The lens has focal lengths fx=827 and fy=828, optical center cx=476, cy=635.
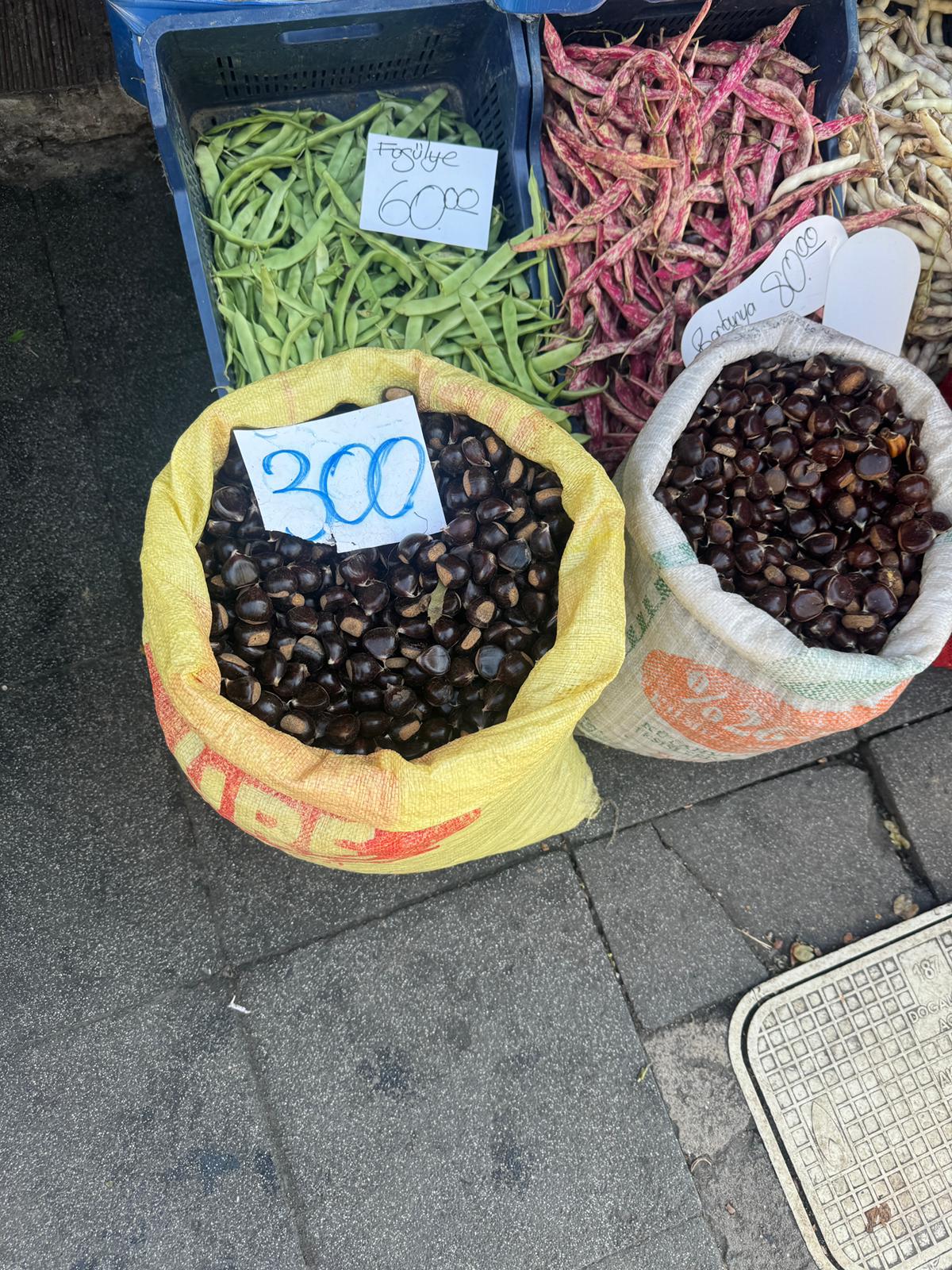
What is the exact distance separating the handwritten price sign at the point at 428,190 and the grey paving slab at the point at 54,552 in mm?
971

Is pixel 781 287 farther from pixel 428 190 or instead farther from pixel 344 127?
pixel 344 127

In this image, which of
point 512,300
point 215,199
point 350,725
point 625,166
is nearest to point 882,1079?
point 350,725

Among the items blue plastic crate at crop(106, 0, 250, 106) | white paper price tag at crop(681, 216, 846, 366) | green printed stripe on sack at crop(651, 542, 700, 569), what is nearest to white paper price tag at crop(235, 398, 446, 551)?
green printed stripe on sack at crop(651, 542, 700, 569)

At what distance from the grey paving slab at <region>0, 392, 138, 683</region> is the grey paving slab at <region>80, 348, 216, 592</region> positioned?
0.11ft

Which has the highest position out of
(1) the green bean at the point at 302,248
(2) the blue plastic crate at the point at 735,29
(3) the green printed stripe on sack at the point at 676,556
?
(2) the blue plastic crate at the point at 735,29

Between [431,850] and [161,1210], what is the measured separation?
109cm

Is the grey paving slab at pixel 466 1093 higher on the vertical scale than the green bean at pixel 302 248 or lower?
lower

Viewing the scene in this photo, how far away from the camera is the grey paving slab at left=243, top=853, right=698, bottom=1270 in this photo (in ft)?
5.79

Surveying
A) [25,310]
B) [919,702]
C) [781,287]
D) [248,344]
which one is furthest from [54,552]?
[919,702]

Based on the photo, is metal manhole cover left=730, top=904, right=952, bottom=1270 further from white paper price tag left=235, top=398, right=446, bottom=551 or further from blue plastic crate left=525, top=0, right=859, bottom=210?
blue plastic crate left=525, top=0, right=859, bottom=210

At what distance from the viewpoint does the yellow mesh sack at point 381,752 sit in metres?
1.20

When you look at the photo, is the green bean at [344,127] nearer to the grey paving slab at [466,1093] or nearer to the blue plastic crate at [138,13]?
the blue plastic crate at [138,13]

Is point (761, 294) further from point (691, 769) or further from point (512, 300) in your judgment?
point (691, 769)

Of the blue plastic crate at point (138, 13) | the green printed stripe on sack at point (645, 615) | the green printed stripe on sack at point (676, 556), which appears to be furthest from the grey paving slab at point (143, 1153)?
the blue plastic crate at point (138, 13)
